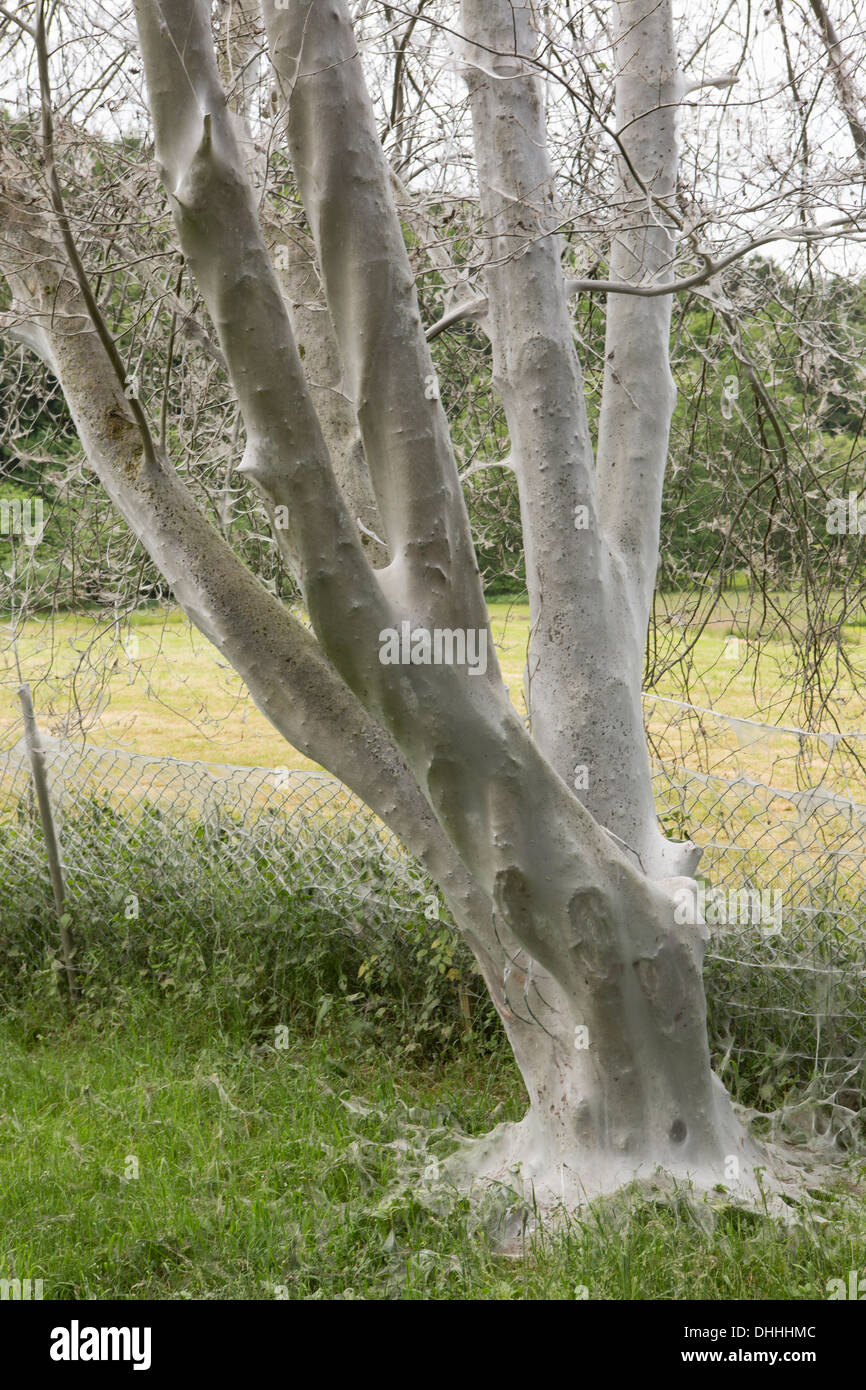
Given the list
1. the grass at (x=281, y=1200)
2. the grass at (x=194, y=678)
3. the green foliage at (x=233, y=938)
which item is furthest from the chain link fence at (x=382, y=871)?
the grass at (x=281, y=1200)

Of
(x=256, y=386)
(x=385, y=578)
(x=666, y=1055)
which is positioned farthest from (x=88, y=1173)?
(x=256, y=386)

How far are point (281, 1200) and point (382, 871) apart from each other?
60.0 inches

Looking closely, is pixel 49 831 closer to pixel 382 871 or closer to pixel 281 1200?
pixel 382 871

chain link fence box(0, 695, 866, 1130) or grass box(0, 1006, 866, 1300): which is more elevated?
chain link fence box(0, 695, 866, 1130)

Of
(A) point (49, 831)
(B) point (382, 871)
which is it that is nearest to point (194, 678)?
(A) point (49, 831)

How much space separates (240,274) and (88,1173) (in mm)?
2662

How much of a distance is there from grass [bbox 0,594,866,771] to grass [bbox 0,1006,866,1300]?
1.56m

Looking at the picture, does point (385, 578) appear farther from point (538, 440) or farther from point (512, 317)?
point (512, 317)

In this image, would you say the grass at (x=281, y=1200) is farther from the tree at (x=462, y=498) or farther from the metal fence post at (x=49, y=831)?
the metal fence post at (x=49, y=831)

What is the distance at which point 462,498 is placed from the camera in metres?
2.46

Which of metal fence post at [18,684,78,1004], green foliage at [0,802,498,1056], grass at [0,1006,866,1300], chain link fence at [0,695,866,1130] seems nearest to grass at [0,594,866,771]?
metal fence post at [18,684,78,1004]

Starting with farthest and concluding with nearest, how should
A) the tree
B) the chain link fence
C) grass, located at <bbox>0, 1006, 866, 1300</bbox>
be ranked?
the chain link fence < grass, located at <bbox>0, 1006, 866, 1300</bbox> < the tree

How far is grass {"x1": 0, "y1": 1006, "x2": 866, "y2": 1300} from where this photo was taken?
8.75ft

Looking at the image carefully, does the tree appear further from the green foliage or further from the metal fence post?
the metal fence post
